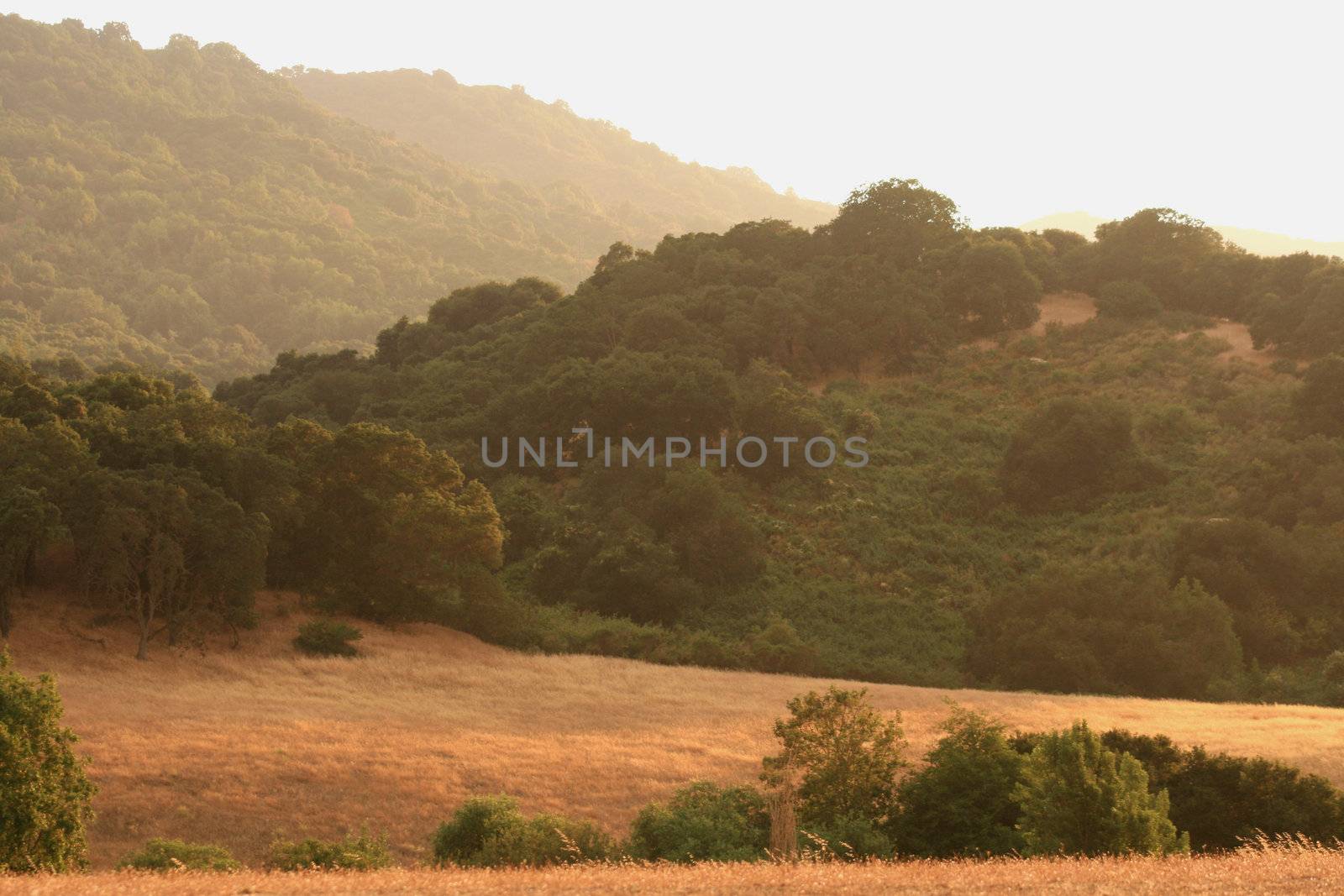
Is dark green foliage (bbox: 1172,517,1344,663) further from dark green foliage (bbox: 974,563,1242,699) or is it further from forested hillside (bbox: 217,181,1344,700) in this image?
dark green foliage (bbox: 974,563,1242,699)

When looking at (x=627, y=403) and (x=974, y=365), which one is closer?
(x=627, y=403)

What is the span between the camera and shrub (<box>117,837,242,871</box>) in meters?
16.8

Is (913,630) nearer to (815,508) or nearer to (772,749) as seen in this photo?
(815,508)

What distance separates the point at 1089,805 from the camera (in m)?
16.4

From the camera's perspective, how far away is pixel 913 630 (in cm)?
4491

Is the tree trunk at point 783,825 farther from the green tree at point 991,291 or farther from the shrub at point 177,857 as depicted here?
the green tree at point 991,291

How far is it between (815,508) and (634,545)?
35.6ft

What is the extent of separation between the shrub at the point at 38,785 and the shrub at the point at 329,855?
2.74m

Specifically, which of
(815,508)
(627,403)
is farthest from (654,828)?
(627,403)

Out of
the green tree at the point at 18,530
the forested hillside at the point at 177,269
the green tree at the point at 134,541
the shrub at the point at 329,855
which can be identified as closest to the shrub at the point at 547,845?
the shrub at the point at 329,855

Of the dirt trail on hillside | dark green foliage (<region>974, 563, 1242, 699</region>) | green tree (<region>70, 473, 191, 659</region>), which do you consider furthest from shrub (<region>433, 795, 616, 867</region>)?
the dirt trail on hillside

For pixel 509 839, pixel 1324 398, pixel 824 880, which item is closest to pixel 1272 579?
pixel 1324 398

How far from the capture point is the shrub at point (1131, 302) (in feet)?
240

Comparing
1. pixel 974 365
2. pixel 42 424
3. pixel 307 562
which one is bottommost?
pixel 307 562
